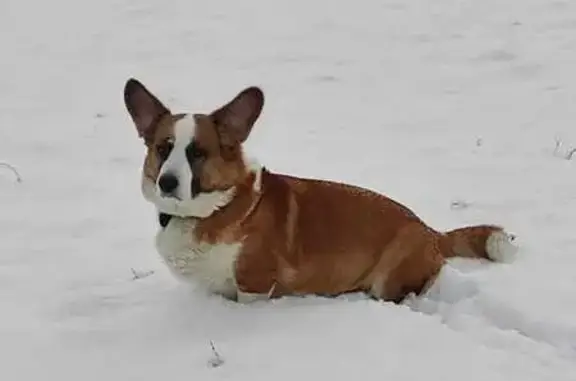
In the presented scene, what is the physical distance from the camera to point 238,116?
441cm

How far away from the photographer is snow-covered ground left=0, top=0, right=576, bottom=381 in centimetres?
404

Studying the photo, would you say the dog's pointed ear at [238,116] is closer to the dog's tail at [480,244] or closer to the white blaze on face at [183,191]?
the white blaze on face at [183,191]

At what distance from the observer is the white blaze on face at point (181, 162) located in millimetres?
4191

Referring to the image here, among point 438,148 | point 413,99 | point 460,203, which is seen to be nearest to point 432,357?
point 460,203

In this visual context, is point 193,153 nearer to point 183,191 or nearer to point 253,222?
point 183,191

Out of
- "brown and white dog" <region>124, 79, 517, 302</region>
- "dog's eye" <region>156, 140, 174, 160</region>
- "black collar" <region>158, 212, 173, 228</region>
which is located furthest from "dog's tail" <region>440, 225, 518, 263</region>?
"dog's eye" <region>156, 140, 174, 160</region>

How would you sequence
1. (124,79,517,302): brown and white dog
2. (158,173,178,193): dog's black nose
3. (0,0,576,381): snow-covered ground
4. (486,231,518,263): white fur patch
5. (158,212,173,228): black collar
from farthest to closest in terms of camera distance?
(486,231,518,263): white fur patch, (158,212,173,228): black collar, (124,79,517,302): brown and white dog, (158,173,178,193): dog's black nose, (0,0,576,381): snow-covered ground

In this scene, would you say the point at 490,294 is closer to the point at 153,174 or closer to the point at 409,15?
the point at 153,174

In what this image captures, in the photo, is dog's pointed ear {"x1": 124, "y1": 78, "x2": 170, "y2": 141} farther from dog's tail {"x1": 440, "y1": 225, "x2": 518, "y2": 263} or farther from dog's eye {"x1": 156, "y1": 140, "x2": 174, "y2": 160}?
dog's tail {"x1": 440, "y1": 225, "x2": 518, "y2": 263}

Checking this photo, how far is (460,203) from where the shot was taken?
5.65 metres

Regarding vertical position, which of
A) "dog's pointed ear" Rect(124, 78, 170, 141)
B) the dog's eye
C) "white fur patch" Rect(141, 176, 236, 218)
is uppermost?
"dog's pointed ear" Rect(124, 78, 170, 141)

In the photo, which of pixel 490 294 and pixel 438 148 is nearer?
pixel 490 294

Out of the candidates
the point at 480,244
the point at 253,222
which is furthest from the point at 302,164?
the point at 253,222

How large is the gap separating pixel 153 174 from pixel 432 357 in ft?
4.04
